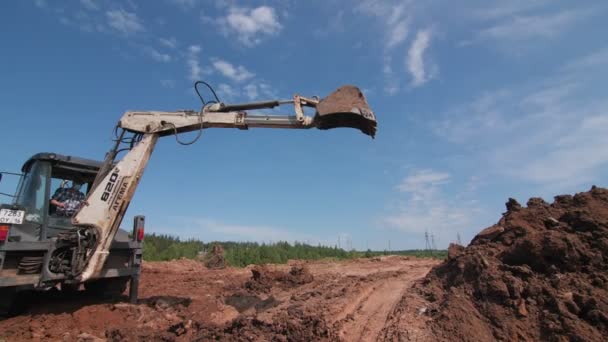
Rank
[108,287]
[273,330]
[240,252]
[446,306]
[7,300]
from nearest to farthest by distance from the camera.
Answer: [273,330] → [446,306] → [7,300] → [108,287] → [240,252]

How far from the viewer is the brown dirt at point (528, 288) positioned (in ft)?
15.5

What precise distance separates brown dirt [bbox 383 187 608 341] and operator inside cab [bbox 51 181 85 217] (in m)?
5.57

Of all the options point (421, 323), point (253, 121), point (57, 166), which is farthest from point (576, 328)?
point (57, 166)

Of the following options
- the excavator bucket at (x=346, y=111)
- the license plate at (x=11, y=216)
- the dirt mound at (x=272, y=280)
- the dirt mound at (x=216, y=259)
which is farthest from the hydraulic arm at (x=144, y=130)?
the dirt mound at (x=216, y=259)

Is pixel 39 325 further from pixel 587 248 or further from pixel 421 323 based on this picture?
pixel 587 248

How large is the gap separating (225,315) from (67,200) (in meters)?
3.44

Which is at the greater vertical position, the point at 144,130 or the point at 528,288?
the point at 144,130

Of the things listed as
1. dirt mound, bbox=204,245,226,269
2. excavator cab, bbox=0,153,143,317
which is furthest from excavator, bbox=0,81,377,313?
dirt mound, bbox=204,245,226,269

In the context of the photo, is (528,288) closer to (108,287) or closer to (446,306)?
(446,306)

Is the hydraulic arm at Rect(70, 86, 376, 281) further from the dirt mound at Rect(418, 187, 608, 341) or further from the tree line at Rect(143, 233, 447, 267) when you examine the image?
the tree line at Rect(143, 233, 447, 267)

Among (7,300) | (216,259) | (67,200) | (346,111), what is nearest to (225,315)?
(7,300)

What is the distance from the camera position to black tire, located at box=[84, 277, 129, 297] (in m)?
7.11

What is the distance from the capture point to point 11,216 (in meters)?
5.63

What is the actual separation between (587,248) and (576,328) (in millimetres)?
1972
